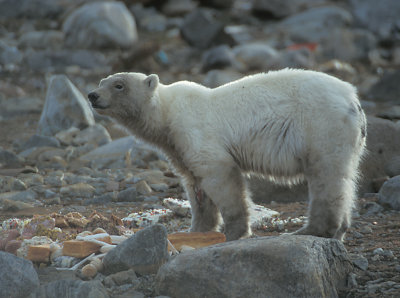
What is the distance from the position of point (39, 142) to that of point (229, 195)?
502 centimetres

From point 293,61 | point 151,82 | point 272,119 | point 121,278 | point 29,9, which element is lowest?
point 293,61

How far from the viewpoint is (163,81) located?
14188 millimetres

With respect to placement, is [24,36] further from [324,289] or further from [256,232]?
[324,289]

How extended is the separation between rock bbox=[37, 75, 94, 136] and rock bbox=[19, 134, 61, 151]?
2.10 ft

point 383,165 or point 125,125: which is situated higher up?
point 125,125

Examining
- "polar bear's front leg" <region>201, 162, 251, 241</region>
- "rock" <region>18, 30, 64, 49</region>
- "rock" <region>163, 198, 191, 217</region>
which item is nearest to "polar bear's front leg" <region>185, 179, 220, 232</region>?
"polar bear's front leg" <region>201, 162, 251, 241</region>

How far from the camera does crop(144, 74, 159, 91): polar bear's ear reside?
516 cm

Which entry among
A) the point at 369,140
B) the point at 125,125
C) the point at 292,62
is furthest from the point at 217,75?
the point at 125,125

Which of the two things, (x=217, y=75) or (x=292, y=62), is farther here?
(x=292, y=62)

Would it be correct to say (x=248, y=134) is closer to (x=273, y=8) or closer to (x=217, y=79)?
(x=217, y=79)

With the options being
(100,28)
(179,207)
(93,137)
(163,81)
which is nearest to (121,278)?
(179,207)

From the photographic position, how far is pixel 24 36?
1758 centimetres

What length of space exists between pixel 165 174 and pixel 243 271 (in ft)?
13.4

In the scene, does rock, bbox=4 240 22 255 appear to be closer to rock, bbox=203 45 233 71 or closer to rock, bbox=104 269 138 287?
rock, bbox=104 269 138 287
